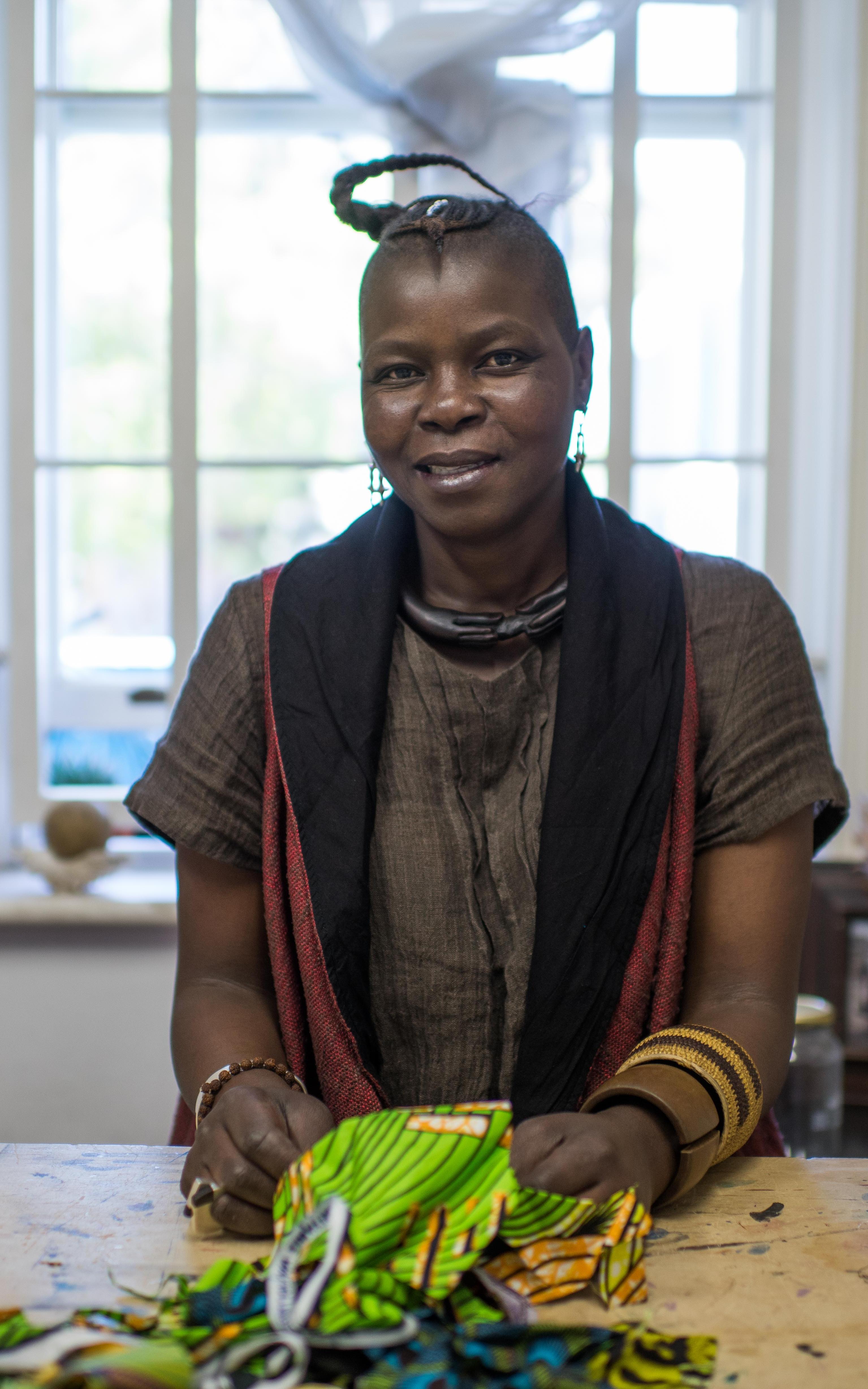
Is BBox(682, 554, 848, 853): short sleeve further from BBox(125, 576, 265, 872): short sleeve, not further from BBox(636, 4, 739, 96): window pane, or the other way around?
BBox(636, 4, 739, 96): window pane

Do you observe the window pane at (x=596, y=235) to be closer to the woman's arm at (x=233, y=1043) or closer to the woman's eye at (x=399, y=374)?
the woman's eye at (x=399, y=374)

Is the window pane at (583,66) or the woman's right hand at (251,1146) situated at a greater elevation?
the window pane at (583,66)

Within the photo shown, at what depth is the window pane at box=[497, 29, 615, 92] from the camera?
2443mm

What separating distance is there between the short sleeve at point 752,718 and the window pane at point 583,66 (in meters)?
1.60

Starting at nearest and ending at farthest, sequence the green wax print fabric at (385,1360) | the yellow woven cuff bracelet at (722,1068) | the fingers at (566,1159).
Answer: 1. the green wax print fabric at (385,1360)
2. the fingers at (566,1159)
3. the yellow woven cuff bracelet at (722,1068)

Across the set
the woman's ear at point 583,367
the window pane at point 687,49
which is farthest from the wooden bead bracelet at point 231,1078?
the window pane at point 687,49

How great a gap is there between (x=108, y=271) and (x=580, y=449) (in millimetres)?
1646

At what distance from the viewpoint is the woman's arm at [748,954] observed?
2.91 ft

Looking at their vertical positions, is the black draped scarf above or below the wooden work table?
above

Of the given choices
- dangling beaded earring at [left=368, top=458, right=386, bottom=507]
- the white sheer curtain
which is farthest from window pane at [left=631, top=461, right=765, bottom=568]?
dangling beaded earring at [left=368, top=458, right=386, bottom=507]

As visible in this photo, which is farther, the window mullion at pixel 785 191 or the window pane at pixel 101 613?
the window pane at pixel 101 613

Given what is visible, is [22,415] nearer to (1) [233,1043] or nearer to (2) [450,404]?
(2) [450,404]

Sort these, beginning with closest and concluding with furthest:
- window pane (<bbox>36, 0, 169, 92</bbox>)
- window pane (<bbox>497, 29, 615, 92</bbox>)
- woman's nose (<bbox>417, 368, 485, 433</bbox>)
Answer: woman's nose (<bbox>417, 368, 485, 433</bbox>), window pane (<bbox>497, 29, 615, 92</bbox>), window pane (<bbox>36, 0, 169, 92</bbox>)

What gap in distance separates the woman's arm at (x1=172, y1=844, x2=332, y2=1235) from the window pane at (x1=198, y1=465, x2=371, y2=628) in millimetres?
1476
